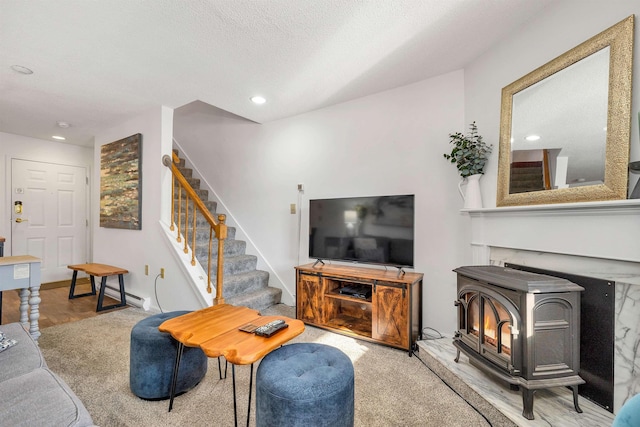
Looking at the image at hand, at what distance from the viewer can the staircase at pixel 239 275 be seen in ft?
10.6

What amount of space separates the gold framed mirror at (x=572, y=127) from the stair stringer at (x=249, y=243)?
8.41 feet

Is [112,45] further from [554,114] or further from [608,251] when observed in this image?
[608,251]

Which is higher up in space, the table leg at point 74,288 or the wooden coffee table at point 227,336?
the wooden coffee table at point 227,336

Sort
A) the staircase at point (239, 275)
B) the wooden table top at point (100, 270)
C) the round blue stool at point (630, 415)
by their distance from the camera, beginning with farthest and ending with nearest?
the wooden table top at point (100, 270) → the staircase at point (239, 275) → the round blue stool at point (630, 415)

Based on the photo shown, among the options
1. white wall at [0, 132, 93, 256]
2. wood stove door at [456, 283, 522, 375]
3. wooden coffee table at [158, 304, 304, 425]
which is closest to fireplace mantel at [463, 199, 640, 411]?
wood stove door at [456, 283, 522, 375]

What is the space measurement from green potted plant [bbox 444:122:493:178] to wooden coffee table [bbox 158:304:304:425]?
5.74 feet

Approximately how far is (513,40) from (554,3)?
0.97ft

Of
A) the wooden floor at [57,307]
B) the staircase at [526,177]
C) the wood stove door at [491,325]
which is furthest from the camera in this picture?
the wooden floor at [57,307]

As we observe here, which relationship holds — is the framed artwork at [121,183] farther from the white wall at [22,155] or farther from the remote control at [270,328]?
the remote control at [270,328]

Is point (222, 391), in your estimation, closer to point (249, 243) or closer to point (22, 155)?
point (249, 243)

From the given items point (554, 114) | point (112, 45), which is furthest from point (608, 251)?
point (112, 45)

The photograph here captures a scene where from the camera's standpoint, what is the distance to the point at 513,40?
2.07m

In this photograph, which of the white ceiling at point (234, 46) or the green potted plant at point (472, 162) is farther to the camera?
the green potted plant at point (472, 162)

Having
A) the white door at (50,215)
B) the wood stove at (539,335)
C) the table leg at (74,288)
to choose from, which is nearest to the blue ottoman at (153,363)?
the wood stove at (539,335)
